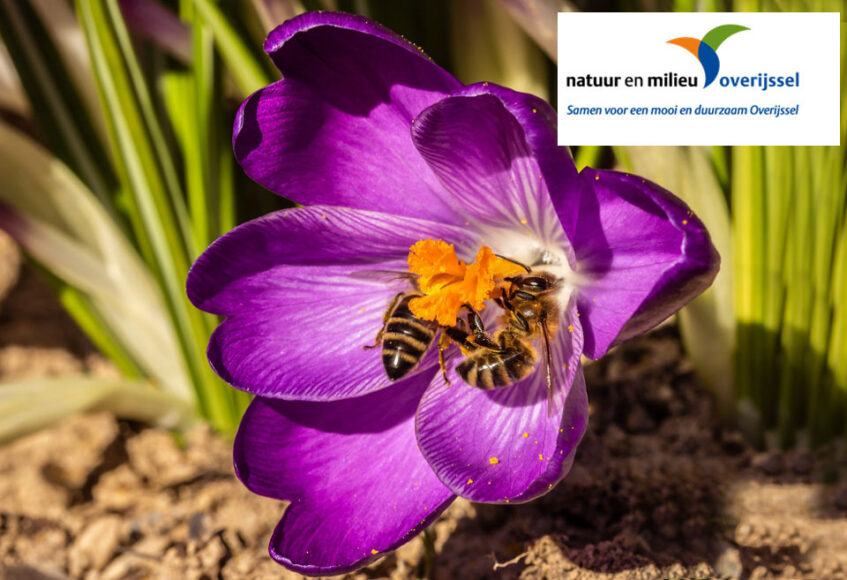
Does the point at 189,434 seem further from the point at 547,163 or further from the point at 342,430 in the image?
the point at 547,163

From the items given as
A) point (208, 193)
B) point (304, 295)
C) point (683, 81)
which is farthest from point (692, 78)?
point (208, 193)

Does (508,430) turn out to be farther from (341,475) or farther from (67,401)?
(67,401)

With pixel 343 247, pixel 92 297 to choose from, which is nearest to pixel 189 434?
pixel 92 297

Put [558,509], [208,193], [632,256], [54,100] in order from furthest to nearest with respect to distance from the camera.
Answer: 1. [54,100]
2. [208,193]
3. [558,509]
4. [632,256]

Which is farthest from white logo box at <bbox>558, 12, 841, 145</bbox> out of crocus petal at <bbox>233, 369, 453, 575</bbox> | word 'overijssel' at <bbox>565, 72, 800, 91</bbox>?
crocus petal at <bbox>233, 369, 453, 575</bbox>

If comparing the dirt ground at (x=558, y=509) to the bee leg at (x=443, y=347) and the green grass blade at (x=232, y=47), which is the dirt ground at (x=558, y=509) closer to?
the bee leg at (x=443, y=347)
